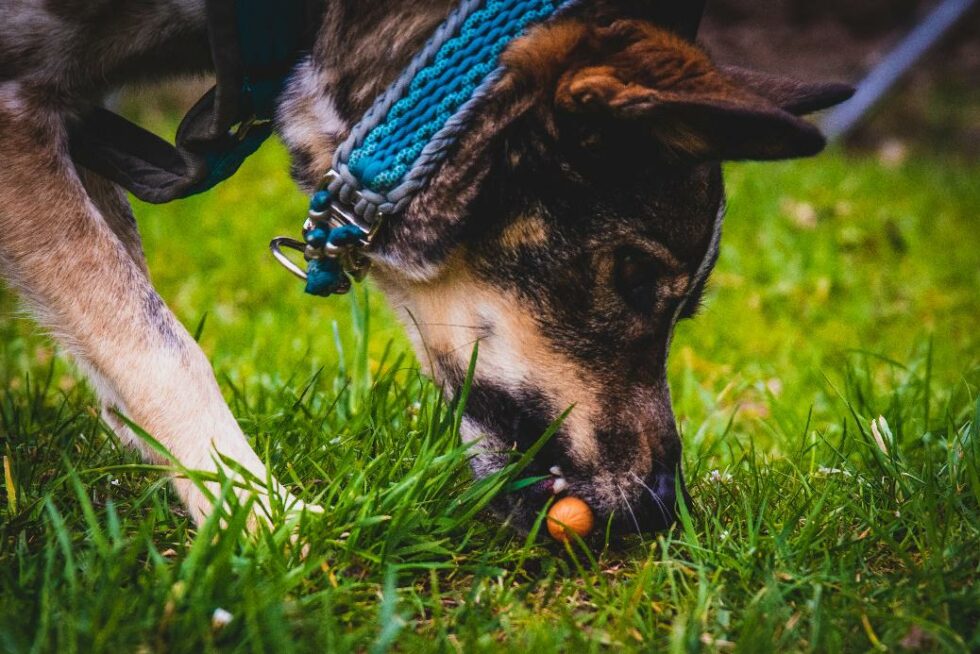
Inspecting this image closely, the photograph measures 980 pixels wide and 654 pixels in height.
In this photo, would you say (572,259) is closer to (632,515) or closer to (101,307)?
(632,515)

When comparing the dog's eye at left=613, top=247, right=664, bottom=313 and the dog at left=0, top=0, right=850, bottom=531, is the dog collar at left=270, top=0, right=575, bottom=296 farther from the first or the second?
the dog's eye at left=613, top=247, right=664, bottom=313

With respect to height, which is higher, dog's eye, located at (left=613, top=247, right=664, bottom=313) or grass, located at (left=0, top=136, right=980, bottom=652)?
dog's eye, located at (left=613, top=247, right=664, bottom=313)

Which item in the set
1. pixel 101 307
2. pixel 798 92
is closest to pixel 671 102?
pixel 798 92

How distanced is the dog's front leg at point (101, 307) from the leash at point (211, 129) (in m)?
0.22

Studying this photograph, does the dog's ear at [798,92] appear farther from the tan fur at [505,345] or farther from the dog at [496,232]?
the tan fur at [505,345]

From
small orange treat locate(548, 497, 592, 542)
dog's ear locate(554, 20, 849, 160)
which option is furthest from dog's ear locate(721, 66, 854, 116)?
small orange treat locate(548, 497, 592, 542)

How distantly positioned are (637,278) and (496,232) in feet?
1.34

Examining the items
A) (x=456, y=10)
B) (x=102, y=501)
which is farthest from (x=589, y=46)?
(x=102, y=501)

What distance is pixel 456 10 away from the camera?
230 centimetres

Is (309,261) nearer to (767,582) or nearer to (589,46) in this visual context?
(589,46)

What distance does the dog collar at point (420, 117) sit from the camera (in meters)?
2.26

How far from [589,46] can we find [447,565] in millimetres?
1285

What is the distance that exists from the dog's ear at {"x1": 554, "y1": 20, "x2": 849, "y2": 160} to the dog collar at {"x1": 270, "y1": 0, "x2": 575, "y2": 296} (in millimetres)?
199

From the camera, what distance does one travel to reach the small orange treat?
88.7 inches
